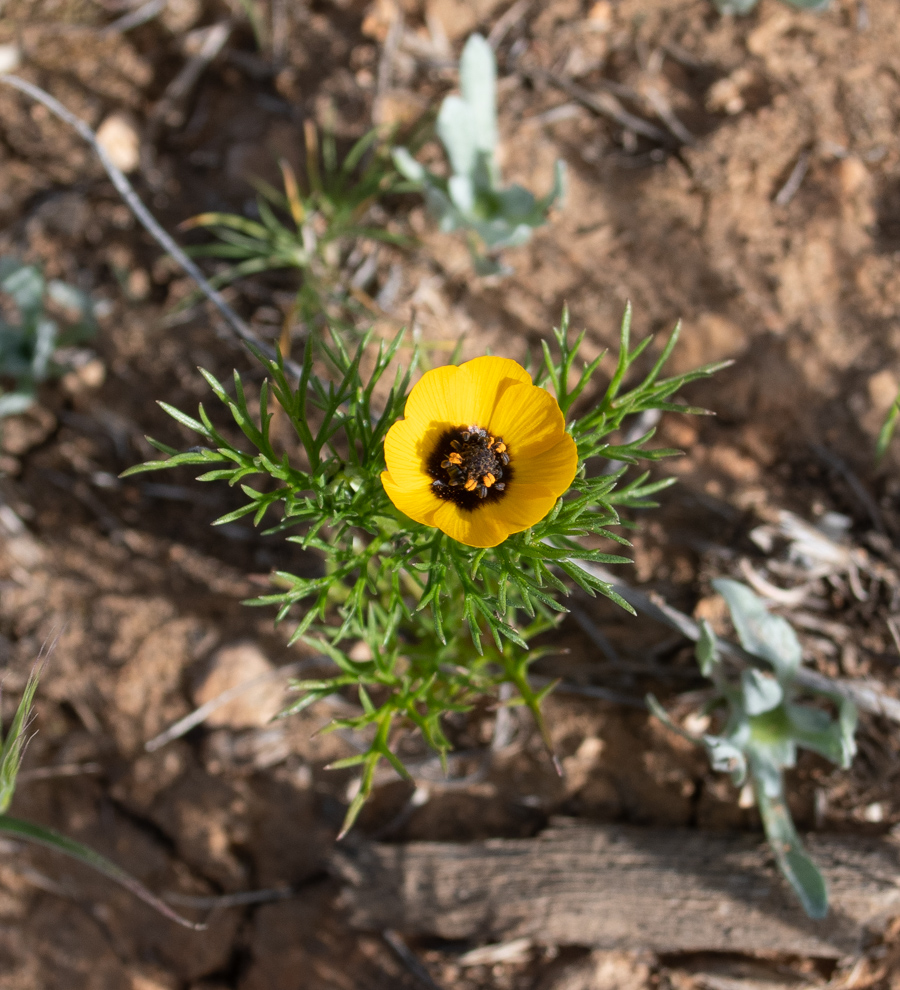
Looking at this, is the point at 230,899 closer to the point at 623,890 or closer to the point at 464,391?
the point at 623,890

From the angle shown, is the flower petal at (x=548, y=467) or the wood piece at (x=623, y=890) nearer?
the flower petal at (x=548, y=467)

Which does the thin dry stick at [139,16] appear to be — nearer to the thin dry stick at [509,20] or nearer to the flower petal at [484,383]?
the thin dry stick at [509,20]

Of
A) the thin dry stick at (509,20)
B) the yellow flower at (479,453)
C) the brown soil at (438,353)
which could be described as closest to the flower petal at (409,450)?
the yellow flower at (479,453)

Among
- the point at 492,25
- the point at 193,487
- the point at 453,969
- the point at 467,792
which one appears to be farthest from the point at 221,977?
the point at 492,25

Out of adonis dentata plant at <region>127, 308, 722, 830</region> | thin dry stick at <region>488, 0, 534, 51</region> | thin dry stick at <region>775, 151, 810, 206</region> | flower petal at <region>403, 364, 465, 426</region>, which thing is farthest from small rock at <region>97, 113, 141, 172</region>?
thin dry stick at <region>775, 151, 810, 206</region>

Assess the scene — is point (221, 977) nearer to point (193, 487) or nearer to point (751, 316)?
point (193, 487)
